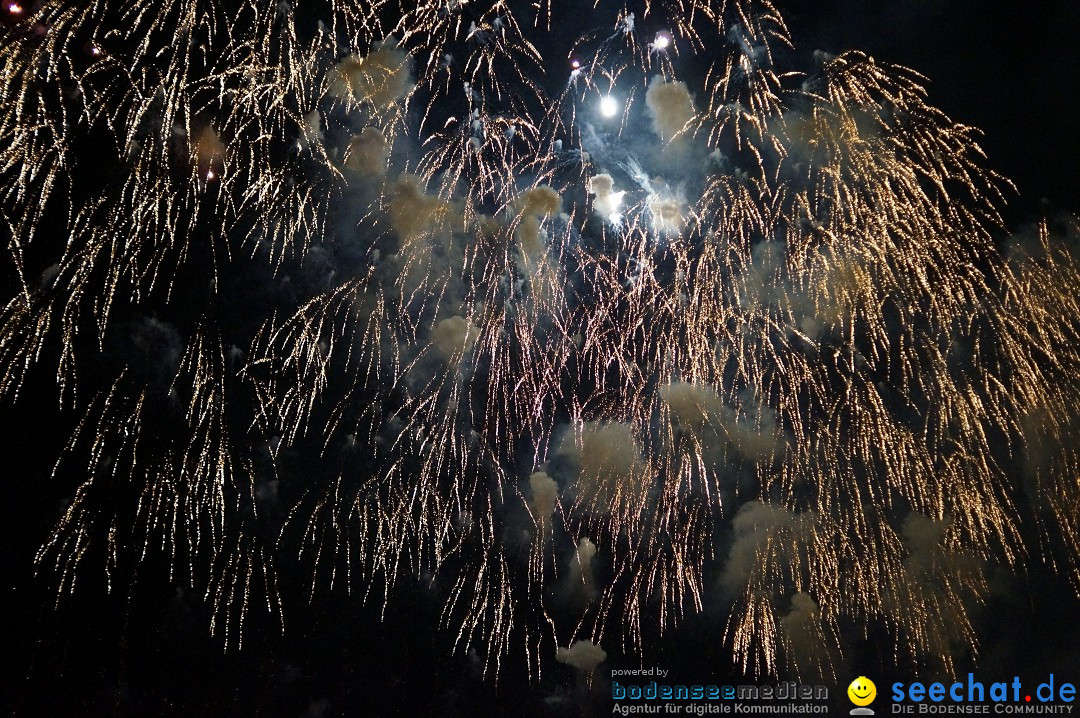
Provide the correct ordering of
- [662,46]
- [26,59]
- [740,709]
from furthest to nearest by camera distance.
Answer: [740,709] → [662,46] → [26,59]

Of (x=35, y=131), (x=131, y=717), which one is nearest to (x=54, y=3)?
(x=35, y=131)

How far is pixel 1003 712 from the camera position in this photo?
1121 inches

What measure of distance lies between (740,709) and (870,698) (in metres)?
10.1

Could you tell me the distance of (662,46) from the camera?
12375 millimetres

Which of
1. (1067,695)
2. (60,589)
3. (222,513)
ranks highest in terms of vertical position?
(222,513)

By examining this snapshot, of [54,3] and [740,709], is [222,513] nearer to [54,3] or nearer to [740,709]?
[54,3]

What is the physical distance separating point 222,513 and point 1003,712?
32.2 m

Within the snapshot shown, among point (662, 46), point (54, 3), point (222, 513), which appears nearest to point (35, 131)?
point (54, 3)

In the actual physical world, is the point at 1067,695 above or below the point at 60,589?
below

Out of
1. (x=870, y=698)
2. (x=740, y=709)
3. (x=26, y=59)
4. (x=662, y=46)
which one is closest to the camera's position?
(x=26, y=59)

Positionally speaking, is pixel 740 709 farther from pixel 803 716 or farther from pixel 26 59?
pixel 26 59

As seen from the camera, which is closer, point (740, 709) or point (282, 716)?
point (740, 709)

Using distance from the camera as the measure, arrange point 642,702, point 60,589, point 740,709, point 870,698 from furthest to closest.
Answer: point 642,702, point 740,709, point 60,589, point 870,698

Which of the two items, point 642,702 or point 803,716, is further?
point 642,702
